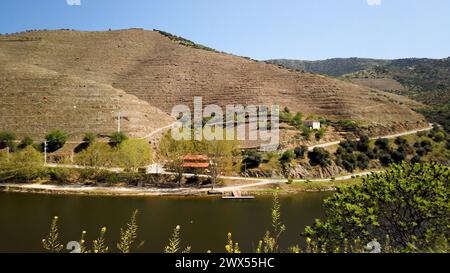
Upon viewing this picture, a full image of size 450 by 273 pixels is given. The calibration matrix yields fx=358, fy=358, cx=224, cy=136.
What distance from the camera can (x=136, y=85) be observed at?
341ft

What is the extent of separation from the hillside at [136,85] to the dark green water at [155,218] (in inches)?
1033

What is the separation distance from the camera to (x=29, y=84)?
254ft

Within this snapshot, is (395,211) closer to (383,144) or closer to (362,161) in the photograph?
(362,161)

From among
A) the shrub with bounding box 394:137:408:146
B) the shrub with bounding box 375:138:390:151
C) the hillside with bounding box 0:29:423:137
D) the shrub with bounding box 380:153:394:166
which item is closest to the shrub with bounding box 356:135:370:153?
the shrub with bounding box 375:138:390:151

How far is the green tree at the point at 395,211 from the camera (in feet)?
52.5

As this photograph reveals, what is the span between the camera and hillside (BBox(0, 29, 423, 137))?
68.8 metres

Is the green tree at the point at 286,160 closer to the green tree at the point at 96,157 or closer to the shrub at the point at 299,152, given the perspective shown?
the shrub at the point at 299,152

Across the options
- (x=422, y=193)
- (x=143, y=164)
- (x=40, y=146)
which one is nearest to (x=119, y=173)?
(x=143, y=164)

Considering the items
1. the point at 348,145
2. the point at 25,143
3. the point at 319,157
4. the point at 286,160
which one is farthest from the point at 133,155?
the point at 348,145

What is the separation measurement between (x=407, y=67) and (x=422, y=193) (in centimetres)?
20072

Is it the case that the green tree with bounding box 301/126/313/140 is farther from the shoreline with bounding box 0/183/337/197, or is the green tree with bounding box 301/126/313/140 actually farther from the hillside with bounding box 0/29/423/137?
the shoreline with bounding box 0/183/337/197

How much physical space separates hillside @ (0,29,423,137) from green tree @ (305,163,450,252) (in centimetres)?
5140

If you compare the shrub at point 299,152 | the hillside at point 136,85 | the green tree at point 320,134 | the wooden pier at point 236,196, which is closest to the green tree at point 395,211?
the wooden pier at point 236,196

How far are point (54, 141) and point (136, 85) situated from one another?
4835 cm
